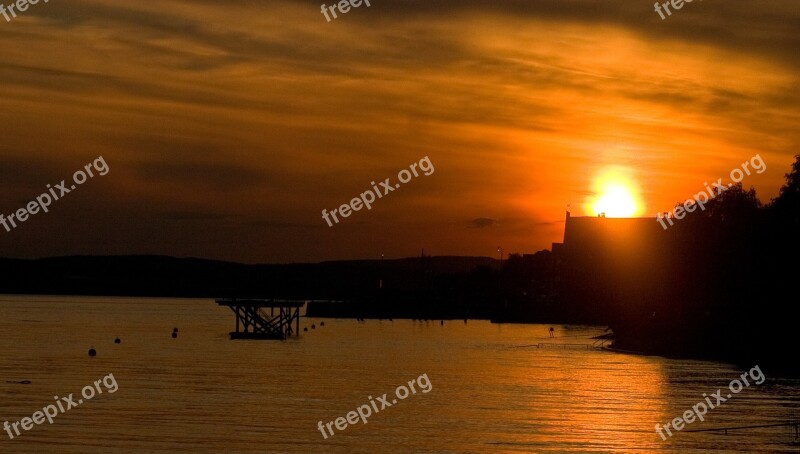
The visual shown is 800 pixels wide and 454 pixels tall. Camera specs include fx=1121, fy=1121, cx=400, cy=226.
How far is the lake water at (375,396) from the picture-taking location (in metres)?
52.1

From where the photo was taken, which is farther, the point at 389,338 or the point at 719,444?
A: the point at 389,338

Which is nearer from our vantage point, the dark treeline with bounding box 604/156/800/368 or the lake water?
the lake water

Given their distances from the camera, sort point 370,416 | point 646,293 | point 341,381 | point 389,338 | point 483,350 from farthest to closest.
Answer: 1. point 389,338
2. point 646,293
3. point 483,350
4. point 341,381
5. point 370,416

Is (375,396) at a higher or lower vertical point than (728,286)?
lower

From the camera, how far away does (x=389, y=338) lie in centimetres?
16925

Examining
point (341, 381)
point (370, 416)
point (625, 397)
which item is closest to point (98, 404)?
point (370, 416)

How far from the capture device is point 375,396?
7488 centimetres

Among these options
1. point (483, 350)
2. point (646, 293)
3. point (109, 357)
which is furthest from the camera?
point (646, 293)

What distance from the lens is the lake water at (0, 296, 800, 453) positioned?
52094 mm

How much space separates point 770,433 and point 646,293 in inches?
3734

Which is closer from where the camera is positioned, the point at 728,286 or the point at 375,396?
the point at 375,396

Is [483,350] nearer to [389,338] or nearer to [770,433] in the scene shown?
[389,338]

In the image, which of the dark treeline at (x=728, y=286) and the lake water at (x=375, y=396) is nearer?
the lake water at (x=375, y=396)

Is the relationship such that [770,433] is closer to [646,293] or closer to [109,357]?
[109,357]
